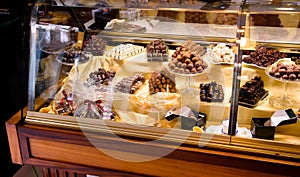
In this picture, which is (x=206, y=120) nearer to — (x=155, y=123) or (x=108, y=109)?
(x=155, y=123)

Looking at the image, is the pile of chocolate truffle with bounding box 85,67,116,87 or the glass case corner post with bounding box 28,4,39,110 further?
the pile of chocolate truffle with bounding box 85,67,116,87

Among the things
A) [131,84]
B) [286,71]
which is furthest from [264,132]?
[131,84]

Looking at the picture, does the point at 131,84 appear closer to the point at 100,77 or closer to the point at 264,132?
the point at 100,77

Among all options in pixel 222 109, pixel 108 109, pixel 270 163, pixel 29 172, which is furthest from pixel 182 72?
pixel 29 172

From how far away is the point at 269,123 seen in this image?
1.63 m

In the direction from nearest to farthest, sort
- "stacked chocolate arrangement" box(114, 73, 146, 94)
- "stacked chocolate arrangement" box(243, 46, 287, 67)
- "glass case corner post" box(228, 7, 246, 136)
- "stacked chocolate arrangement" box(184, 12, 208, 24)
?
1. "glass case corner post" box(228, 7, 246, 136)
2. "stacked chocolate arrangement" box(114, 73, 146, 94)
3. "stacked chocolate arrangement" box(243, 46, 287, 67)
4. "stacked chocolate arrangement" box(184, 12, 208, 24)

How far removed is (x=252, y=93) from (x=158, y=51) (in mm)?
641

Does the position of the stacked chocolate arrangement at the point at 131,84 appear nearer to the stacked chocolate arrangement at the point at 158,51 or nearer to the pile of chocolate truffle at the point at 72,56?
the stacked chocolate arrangement at the point at 158,51

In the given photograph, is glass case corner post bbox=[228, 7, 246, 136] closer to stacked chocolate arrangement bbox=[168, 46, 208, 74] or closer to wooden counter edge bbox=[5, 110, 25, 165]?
stacked chocolate arrangement bbox=[168, 46, 208, 74]

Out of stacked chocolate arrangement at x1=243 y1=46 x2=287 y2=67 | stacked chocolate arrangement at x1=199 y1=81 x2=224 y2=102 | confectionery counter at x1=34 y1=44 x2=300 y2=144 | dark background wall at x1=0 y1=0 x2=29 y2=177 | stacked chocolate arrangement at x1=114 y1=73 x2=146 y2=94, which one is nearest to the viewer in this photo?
confectionery counter at x1=34 y1=44 x2=300 y2=144

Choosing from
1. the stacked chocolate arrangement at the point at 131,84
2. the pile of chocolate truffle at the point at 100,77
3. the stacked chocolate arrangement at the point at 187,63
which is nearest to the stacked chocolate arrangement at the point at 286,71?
the stacked chocolate arrangement at the point at 187,63

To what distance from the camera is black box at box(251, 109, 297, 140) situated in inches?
62.2

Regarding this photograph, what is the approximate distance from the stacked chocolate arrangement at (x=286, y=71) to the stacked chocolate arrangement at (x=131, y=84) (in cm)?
77

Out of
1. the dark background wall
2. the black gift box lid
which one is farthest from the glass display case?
Answer: the dark background wall
